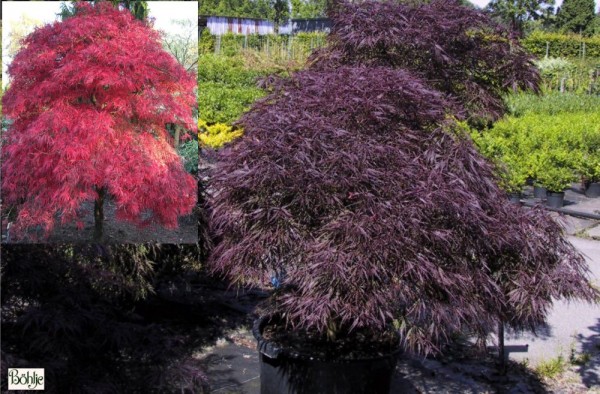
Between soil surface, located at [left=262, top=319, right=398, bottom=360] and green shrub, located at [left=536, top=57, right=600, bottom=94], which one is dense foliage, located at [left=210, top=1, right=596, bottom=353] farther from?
green shrub, located at [left=536, top=57, right=600, bottom=94]

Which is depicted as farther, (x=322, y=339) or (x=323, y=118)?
(x=322, y=339)

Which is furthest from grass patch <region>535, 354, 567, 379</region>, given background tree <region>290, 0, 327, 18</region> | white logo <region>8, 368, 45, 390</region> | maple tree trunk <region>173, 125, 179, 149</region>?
background tree <region>290, 0, 327, 18</region>

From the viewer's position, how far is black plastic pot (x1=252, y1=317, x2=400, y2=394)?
3244 millimetres

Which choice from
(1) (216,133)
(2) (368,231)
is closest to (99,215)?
(2) (368,231)

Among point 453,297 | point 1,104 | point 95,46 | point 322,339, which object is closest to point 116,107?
point 95,46

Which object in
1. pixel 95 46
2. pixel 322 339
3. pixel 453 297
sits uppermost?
pixel 95 46

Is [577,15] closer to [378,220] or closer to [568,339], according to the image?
[568,339]

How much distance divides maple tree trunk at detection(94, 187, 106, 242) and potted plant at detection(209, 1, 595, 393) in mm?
568

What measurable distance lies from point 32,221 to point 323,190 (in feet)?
4.72

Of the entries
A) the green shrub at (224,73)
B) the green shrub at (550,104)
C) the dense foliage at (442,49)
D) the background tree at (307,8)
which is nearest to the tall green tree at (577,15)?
the background tree at (307,8)

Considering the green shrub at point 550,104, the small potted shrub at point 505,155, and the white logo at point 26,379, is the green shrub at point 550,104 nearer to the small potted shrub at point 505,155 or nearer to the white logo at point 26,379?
the small potted shrub at point 505,155

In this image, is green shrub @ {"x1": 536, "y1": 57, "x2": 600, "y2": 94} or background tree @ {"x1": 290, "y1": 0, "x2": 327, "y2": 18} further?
background tree @ {"x1": 290, "y1": 0, "x2": 327, "y2": 18}

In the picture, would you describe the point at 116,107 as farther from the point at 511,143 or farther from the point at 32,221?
the point at 511,143

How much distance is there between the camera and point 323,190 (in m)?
2.87
